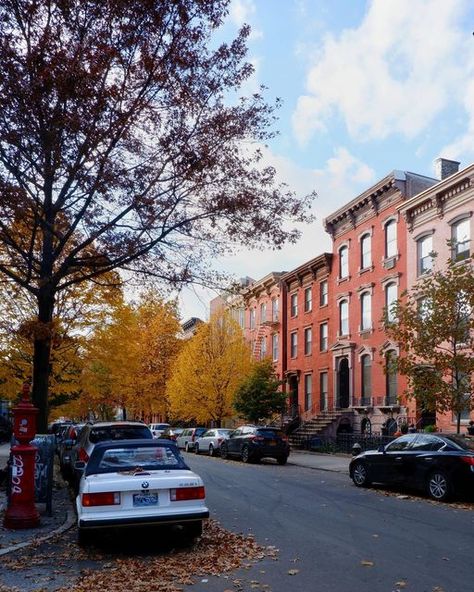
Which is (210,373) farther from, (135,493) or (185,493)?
(135,493)

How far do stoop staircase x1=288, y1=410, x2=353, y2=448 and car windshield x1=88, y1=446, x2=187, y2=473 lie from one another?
2539 centimetres

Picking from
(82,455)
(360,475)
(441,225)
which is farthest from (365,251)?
(82,455)

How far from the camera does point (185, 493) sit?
344 inches

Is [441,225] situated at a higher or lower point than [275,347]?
higher

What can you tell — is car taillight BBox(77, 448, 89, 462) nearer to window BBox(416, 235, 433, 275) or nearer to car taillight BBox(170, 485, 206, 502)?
car taillight BBox(170, 485, 206, 502)

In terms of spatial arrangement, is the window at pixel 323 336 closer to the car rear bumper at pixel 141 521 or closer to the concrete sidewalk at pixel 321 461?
the concrete sidewalk at pixel 321 461

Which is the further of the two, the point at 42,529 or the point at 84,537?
the point at 42,529

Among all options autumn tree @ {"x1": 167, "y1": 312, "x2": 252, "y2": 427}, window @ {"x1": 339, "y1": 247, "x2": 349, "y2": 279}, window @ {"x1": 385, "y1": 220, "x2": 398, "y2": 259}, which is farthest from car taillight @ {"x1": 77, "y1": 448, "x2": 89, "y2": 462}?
autumn tree @ {"x1": 167, "y1": 312, "x2": 252, "y2": 427}

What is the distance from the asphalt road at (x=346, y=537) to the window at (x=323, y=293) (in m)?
22.5

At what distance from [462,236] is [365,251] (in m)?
7.98

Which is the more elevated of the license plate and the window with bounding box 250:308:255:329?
the window with bounding box 250:308:255:329

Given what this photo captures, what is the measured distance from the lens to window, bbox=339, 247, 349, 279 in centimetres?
Answer: 3622

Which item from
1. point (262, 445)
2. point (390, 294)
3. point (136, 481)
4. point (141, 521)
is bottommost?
point (141, 521)

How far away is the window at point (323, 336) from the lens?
1526 inches
